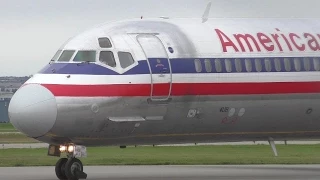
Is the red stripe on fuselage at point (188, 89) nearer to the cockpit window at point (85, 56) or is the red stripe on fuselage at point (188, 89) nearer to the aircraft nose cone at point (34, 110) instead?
the aircraft nose cone at point (34, 110)

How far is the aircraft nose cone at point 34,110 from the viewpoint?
1168 inches

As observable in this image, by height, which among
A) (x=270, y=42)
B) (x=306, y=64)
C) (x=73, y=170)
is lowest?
(x=73, y=170)

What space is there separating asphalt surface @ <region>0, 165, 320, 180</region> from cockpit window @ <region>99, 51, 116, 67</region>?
467 cm

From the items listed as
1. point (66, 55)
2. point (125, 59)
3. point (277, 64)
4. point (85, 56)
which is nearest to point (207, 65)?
point (277, 64)

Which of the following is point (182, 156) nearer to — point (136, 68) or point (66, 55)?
point (136, 68)

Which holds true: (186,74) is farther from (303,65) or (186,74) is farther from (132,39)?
(303,65)

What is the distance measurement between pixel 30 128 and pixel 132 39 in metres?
4.06

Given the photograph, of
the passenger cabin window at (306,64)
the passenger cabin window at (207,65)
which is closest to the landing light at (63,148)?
the passenger cabin window at (207,65)

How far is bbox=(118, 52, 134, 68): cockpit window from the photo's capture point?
3103 cm

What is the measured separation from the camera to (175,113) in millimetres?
31859

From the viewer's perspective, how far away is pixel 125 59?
102 feet

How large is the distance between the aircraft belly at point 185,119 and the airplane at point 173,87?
0.03 m

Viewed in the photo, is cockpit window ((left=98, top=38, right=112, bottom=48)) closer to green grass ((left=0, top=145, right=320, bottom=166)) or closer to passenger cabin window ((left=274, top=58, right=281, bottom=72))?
passenger cabin window ((left=274, top=58, right=281, bottom=72))

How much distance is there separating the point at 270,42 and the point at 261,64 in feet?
3.14
